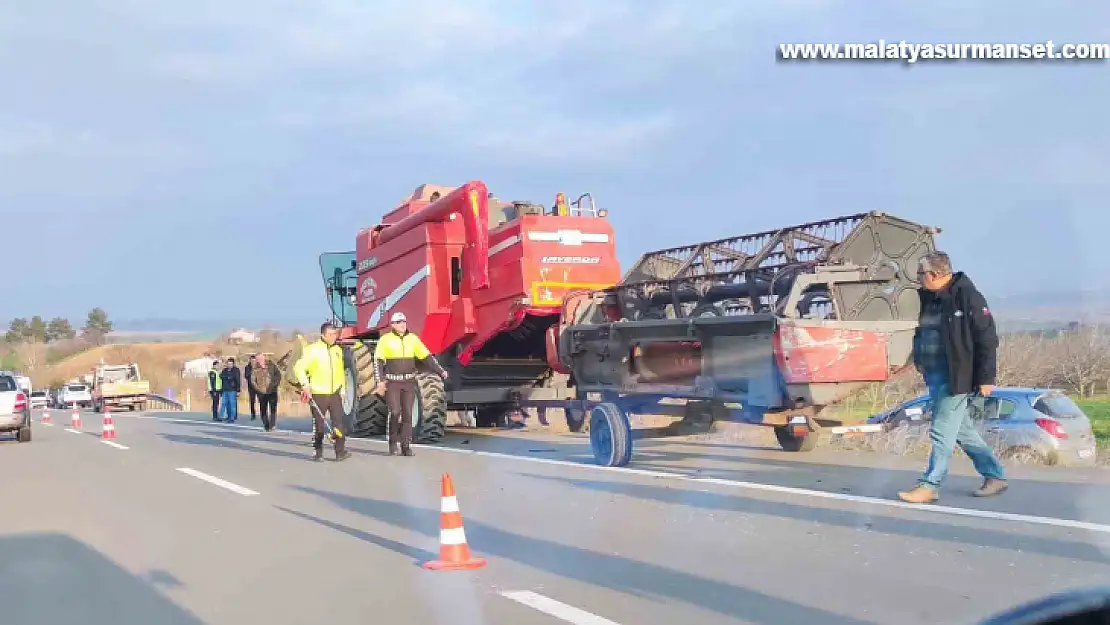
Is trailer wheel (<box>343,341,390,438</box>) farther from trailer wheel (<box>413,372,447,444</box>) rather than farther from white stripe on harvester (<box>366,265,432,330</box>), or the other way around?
trailer wheel (<box>413,372,447,444</box>)

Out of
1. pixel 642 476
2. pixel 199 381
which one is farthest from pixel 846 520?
pixel 199 381

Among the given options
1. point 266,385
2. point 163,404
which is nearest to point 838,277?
point 266,385

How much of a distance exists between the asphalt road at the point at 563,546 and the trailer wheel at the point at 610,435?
25 centimetres

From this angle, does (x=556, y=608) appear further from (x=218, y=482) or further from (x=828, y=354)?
(x=218, y=482)

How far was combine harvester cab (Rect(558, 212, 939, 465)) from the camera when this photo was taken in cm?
895

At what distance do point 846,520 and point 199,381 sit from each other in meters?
70.9

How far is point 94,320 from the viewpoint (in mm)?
137375

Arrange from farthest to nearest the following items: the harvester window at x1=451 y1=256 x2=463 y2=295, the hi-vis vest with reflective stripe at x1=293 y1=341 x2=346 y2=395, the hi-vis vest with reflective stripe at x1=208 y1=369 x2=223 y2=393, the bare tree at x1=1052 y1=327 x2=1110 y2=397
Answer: the hi-vis vest with reflective stripe at x1=208 y1=369 x2=223 y2=393
the bare tree at x1=1052 y1=327 x2=1110 y2=397
the harvester window at x1=451 y1=256 x2=463 y2=295
the hi-vis vest with reflective stripe at x1=293 y1=341 x2=346 y2=395

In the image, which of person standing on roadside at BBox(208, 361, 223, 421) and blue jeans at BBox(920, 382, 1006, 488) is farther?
person standing on roadside at BBox(208, 361, 223, 421)

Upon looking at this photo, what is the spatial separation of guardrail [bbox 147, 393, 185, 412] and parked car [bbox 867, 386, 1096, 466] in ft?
132

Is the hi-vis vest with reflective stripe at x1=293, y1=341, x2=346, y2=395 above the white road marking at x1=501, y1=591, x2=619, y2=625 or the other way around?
above

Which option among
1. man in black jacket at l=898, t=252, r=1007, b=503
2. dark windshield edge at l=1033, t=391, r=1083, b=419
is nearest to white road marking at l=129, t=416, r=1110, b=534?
man in black jacket at l=898, t=252, r=1007, b=503

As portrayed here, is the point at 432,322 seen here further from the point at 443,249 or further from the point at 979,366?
the point at 979,366

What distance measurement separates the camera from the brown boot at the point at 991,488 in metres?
8.05
